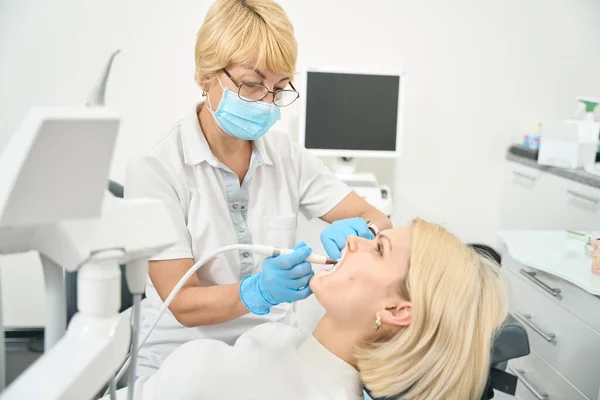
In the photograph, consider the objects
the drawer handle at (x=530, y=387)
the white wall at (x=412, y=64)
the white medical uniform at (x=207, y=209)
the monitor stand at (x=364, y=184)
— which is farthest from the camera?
the white wall at (x=412, y=64)

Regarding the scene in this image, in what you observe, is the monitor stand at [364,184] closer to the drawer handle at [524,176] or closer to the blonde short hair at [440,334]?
the drawer handle at [524,176]

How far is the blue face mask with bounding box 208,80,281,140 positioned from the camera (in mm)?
1406

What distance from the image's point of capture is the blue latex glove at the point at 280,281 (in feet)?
3.81

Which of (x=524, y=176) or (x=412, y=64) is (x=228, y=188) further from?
(x=524, y=176)

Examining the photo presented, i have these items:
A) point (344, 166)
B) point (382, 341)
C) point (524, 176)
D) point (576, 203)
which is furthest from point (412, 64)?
point (382, 341)

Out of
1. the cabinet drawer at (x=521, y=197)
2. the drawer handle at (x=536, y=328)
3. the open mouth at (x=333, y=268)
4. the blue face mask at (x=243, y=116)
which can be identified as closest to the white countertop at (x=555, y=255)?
the drawer handle at (x=536, y=328)

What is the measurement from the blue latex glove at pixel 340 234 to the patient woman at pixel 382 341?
0.28ft

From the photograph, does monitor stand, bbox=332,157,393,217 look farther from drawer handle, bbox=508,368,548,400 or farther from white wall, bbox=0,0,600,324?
drawer handle, bbox=508,368,548,400

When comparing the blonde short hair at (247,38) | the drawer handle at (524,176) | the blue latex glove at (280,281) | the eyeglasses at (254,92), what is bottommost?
the blue latex glove at (280,281)

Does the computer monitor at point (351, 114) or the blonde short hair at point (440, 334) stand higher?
the computer monitor at point (351, 114)

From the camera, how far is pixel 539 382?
185cm

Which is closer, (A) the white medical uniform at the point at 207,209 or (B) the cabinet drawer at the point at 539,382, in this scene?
(A) the white medical uniform at the point at 207,209

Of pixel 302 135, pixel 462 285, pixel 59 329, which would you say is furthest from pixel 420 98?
pixel 59 329

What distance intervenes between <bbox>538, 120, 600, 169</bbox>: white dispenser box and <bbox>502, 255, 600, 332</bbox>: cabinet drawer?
793 mm
